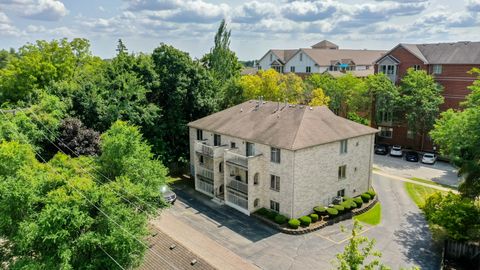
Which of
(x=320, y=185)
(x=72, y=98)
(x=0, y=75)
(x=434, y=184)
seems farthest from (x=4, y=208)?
(x=0, y=75)

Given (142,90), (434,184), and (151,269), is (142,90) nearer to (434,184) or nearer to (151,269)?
(151,269)

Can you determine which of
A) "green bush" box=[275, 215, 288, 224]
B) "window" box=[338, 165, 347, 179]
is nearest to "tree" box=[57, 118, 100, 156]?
"green bush" box=[275, 215, 288, 224]

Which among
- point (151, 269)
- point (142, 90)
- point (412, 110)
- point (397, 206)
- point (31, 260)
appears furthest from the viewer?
point (412, 110)

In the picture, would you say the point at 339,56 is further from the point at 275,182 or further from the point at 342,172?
the point at 275,182

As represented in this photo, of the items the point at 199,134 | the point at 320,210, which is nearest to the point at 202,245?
the point at 320,210

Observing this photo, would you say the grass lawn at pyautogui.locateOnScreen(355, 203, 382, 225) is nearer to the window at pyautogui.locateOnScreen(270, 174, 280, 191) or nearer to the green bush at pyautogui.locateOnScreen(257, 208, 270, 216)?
the window at pyautogui.locateOnScreen(270, 174, 280, 191)

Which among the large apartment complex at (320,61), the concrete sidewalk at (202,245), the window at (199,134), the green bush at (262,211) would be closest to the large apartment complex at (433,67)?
the large apartment complex at (320,61)
